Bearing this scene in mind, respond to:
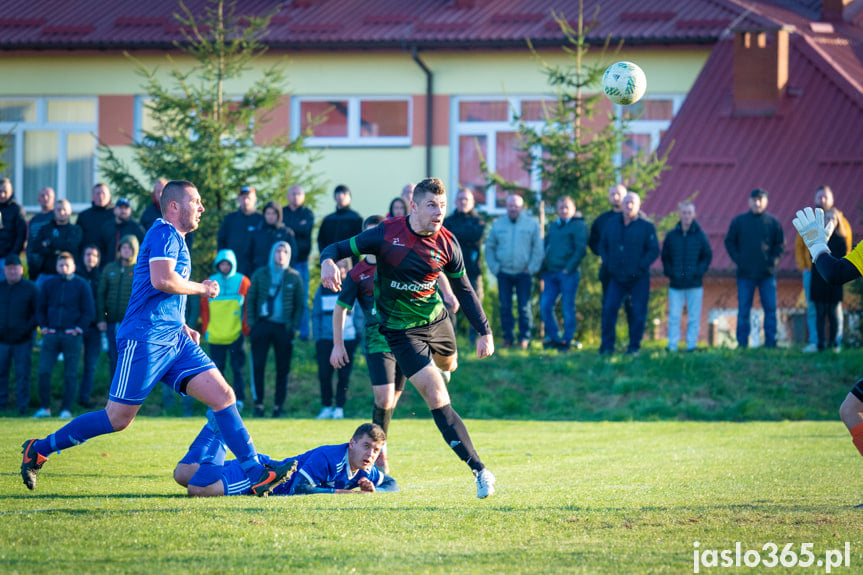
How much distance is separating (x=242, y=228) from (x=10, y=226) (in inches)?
146

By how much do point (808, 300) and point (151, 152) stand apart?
1193cm

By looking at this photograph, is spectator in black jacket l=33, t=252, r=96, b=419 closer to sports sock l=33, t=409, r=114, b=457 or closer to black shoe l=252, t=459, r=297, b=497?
sports sock l=33, t=409, r=114, b=457

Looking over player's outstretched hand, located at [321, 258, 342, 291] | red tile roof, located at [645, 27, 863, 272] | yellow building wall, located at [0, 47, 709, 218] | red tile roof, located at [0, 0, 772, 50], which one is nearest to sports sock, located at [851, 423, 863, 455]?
player's outstretched hand, located at [321, 258, 342, 291]

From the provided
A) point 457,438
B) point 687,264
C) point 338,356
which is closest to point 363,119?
point 687,264

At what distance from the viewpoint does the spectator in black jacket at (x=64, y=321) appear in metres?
15.5

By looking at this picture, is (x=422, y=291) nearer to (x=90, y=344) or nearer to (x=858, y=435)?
(x=858, y=435)

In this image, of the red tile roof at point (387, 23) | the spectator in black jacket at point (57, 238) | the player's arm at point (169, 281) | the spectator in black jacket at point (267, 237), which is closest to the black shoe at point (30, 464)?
the player's arm at point (169, 281)

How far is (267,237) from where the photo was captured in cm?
1731

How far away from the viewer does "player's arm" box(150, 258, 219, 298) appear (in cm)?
766

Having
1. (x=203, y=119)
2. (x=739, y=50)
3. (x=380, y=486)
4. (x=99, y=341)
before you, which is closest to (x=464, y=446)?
(x=380, y=486)

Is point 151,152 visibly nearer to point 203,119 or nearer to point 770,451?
point 203,119

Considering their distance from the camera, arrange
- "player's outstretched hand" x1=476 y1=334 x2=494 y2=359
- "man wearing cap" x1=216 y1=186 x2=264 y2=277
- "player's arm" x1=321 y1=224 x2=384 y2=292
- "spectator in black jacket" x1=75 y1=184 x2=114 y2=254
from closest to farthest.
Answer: "player's arm" x1=321 y1=224 x2=384 y2=292 < "player's outstretched hand" x1=476 y1=334 x2=494 y2=359 < "spectator in black jacket" x1=75 y1=184 x2=114 y2=254 < "man wearing cap" x1=216 y1=186 x2=264 y2=277

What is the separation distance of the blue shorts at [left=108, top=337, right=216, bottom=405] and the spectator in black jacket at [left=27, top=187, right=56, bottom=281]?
32.5ft

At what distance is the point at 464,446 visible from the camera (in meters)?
8.12
